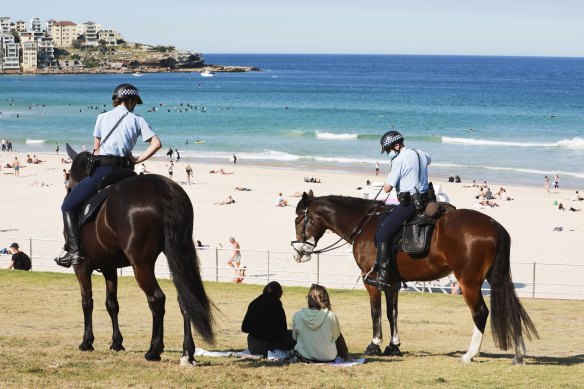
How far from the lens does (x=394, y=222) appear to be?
1167cm

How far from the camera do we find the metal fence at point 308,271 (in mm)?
24106

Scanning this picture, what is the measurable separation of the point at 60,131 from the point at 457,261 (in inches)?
3282

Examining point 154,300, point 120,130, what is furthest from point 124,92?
point 154,300

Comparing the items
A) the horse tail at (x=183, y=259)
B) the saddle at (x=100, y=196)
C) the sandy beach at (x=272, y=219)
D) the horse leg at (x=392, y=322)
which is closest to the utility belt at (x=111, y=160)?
the saddle at (x=100, y=196)

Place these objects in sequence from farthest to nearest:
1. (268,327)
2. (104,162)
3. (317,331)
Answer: (268,327) → (317,331) → (104,162)

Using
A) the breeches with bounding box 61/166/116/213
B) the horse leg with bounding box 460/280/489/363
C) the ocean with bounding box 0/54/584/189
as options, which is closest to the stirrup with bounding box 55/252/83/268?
the breeches with bounding box 61/166/116/213

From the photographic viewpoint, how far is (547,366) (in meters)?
11.0

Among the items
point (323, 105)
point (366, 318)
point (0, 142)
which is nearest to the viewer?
point (366, 318)

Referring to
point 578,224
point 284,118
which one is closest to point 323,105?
point 284,118

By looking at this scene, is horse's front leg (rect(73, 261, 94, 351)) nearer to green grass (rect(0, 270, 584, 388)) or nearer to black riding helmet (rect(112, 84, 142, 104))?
green grass (rect(0, 270, 584, 388))

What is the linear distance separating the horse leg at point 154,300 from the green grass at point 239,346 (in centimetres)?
15

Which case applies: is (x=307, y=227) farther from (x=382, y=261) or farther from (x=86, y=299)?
(x=86, y=299)

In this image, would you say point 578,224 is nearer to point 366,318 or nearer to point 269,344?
point 366,318

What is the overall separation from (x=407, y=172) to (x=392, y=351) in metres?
2.49
